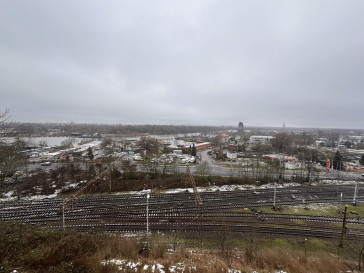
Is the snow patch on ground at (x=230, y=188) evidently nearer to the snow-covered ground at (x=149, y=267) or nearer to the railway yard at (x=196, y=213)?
the railway yard at (x=196, y=213)

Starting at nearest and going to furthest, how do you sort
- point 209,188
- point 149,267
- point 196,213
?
1. point 149,267
2. point 196,213
3. point 209,188

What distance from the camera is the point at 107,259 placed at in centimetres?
671

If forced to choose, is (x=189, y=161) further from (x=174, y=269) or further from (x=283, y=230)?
(x=174, y=269)

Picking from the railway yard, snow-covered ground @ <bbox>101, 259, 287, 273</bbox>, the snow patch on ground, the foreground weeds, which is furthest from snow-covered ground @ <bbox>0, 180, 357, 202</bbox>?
snow-covered ground @ <bbox>101, 259, 287, 273</bbox>

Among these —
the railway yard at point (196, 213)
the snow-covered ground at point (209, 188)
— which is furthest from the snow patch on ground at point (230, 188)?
the railway yard at point (196, 213)

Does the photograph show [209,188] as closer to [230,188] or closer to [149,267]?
[230,188]

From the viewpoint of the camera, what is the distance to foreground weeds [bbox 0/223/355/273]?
19.1 ft

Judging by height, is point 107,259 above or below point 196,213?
above

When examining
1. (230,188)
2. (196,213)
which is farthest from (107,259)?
(230,188)

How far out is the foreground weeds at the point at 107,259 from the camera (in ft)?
19.1

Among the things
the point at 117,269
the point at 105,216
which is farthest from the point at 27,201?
the point at 117,269

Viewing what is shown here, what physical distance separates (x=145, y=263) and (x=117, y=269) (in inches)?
48.7

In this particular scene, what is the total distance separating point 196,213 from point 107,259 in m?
9.86

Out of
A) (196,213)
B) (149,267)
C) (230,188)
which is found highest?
(149,267)
